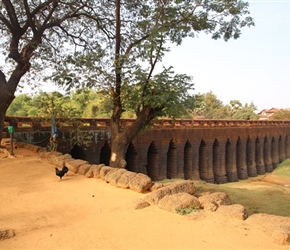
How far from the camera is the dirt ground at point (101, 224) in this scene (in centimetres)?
392

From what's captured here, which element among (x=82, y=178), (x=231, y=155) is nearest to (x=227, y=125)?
(x=231, y=155)

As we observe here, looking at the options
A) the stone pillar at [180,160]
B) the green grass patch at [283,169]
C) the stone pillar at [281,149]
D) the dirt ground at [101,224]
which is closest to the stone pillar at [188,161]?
the stone pillar at [180,160]

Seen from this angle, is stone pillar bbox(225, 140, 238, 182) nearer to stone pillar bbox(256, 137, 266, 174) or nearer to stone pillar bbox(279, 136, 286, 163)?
stone pillar bbox(256, 137, 266, 174)

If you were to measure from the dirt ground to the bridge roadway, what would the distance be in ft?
17.7

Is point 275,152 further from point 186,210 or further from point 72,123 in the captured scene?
point 186,210

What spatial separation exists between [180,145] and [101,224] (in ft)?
44.7

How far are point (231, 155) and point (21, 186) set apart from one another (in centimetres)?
1910

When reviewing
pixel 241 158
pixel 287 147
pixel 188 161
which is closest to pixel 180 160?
pixel 188 161

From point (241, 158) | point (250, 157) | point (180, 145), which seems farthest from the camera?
point (250, 157)

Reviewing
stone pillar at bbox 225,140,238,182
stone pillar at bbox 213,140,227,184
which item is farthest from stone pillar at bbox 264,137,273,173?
stone pillar at bbox 213,140,227,184

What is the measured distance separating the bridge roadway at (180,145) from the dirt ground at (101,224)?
5382 mm

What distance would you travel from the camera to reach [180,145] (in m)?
17.9

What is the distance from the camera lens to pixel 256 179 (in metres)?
24.6

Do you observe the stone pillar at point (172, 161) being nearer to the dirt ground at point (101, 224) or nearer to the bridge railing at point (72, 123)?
the bridge railing at point (72, 123)
